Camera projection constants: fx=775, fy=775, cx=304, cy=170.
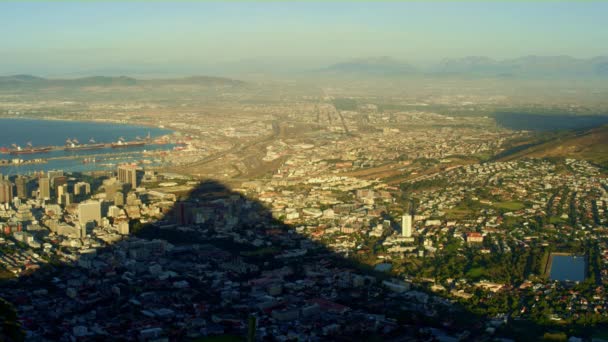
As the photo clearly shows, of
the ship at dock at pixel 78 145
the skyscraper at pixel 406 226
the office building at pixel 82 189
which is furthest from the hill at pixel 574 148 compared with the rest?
the ship at dock at pixel 78 145

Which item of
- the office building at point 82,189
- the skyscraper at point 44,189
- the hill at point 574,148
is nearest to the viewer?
the skyscraper at point 44,189

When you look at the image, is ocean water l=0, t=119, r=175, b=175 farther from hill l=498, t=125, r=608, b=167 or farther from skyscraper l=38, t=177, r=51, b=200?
hill l=498, t=125, r=608, b=167

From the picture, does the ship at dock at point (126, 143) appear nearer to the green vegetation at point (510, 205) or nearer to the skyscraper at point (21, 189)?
the skyscraper at point (21, 189)

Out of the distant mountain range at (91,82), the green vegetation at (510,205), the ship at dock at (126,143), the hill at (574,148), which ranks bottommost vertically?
the green vegetation at (510,205)

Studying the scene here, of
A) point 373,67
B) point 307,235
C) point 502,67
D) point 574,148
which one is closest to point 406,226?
point 307,235

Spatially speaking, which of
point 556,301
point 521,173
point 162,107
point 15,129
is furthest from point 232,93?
point 556,301

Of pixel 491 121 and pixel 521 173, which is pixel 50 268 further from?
pixel 491 121
